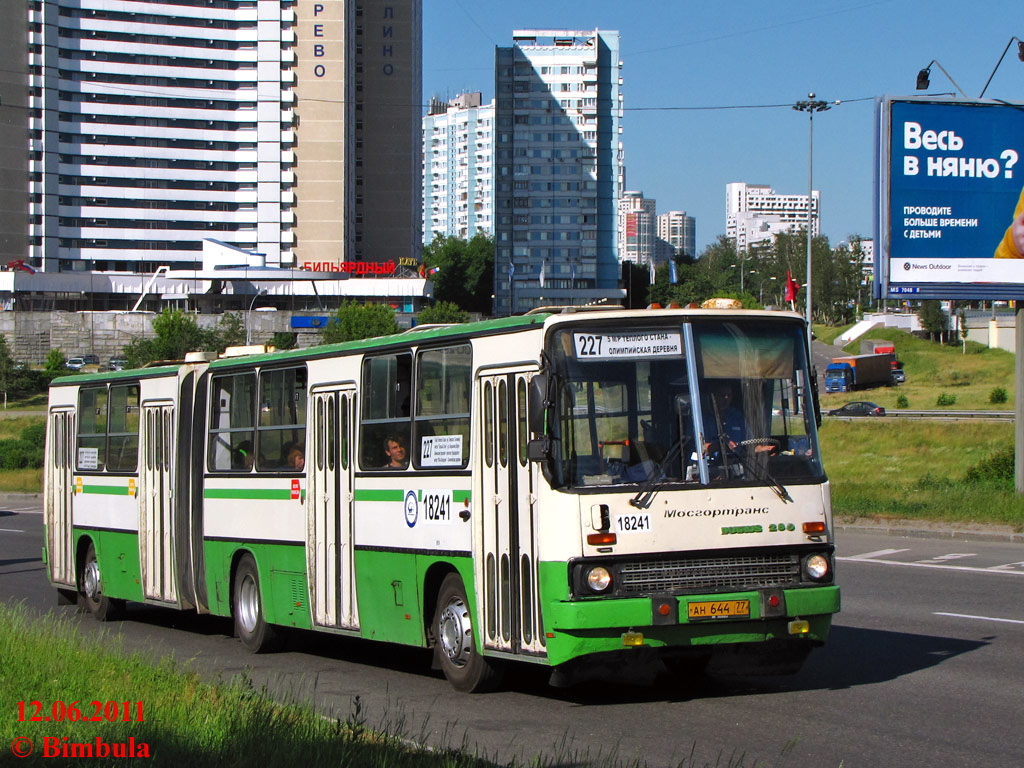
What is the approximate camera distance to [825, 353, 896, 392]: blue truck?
8531 cm

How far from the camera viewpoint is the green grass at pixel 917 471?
22.4 m

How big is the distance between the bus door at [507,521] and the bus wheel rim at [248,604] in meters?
4.18

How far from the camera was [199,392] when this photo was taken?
1370 cm

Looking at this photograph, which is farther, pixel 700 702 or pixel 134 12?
pixel 134 12

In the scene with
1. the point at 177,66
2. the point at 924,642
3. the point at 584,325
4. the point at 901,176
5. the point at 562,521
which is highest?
the point at 177,66

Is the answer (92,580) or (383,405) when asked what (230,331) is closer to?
(92,580)

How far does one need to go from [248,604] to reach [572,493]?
18.2 feet

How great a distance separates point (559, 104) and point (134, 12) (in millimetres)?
52669

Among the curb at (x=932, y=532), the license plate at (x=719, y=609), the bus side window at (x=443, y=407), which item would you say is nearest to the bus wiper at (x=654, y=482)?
the license plate at (x=719, y=609)

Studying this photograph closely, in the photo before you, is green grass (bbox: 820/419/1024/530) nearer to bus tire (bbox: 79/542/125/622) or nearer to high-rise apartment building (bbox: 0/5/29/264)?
bus tire (bbox: 79/542/125/622)

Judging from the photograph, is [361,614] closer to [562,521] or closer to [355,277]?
[562,521]

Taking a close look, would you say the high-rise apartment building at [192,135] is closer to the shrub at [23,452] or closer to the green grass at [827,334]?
the green grass at [827,334]

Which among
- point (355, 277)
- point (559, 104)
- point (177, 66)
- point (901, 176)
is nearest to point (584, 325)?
point (901, 176)

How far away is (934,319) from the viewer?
114 meters
